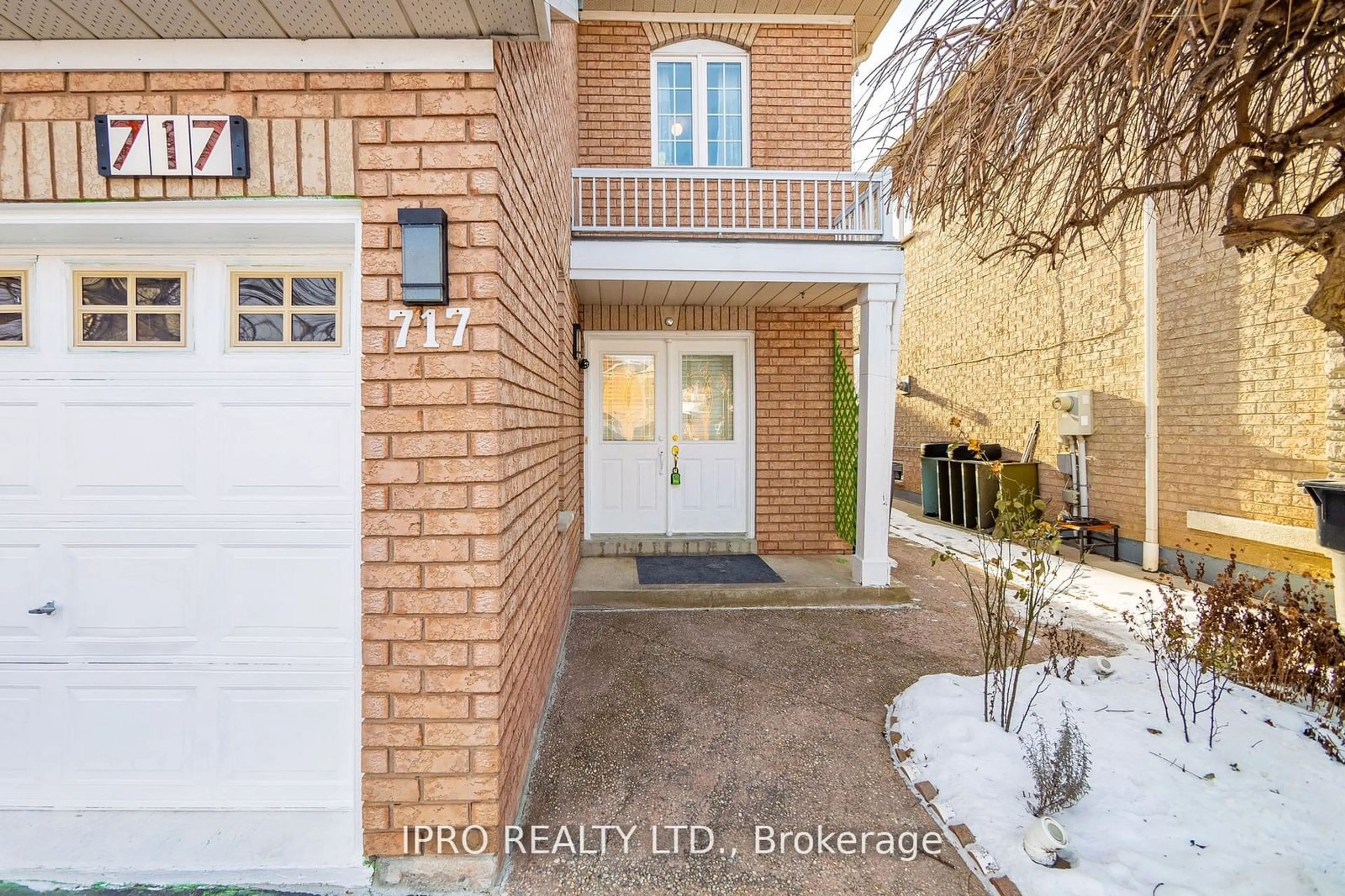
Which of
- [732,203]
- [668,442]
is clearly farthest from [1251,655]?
[732,203]

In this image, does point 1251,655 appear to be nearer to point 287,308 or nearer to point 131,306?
point 287,308

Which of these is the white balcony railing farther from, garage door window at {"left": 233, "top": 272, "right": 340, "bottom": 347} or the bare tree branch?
garage door window at {"left": 233, "top": 272, "right": 340, "bottom": 347}

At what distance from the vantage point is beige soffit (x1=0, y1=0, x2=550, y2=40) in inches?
70.9

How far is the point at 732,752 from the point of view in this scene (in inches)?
111

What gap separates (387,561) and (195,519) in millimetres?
884

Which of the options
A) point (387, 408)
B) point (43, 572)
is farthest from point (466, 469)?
point (43, 572)

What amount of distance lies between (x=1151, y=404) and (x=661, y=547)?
562cm

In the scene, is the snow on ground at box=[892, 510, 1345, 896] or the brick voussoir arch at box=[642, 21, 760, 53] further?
the brick voussoir arch at box=[642, 21, 760, 53]

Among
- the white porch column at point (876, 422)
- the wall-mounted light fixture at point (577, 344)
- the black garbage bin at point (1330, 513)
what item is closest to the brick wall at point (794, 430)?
the wall-mounted light fixture at point (577, 344)

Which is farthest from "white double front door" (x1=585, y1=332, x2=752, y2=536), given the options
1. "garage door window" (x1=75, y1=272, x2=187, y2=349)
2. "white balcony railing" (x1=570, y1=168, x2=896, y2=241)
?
"garage door window" (x1=75, y1=272, x2=187, y2=349)

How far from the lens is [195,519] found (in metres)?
2.19

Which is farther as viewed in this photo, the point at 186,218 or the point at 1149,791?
the point at 1149,791

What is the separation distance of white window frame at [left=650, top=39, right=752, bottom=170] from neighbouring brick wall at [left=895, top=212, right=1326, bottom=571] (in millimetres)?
2592

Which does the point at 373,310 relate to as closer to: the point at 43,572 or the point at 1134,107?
the point at 43,572
